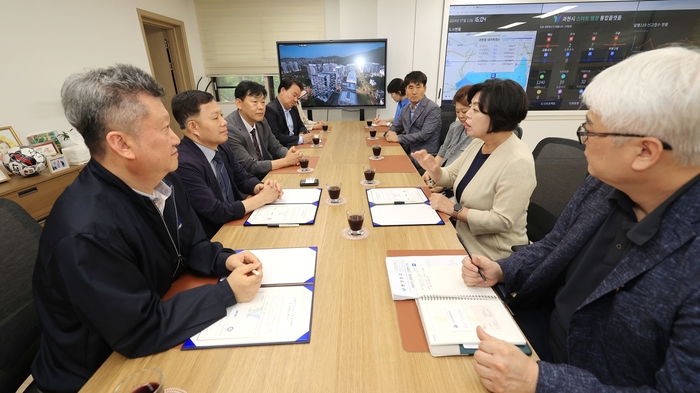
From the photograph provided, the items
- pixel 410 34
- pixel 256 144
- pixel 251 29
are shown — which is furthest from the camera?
pixel 251 29

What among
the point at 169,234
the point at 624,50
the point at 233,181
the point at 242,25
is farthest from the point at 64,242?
the point at 624,50

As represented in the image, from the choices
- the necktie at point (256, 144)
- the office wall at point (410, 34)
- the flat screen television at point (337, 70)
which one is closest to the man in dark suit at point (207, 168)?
the necktie at point (256, 144)

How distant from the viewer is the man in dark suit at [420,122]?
355 cm

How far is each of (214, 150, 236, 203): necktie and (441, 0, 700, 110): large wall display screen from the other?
161 inches

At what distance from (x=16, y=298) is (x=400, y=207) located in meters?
1.52

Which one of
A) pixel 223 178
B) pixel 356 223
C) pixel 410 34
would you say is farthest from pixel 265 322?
pixel 410 34

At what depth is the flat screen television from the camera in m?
5.14

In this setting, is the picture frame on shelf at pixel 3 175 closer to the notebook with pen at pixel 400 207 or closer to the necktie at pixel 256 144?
the necktie at pixel 256 144

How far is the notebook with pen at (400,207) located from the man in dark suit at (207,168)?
57cm

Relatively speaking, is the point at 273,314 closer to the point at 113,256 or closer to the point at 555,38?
the point at 113,256

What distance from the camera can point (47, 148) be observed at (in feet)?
9.19

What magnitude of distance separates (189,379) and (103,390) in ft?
0.65

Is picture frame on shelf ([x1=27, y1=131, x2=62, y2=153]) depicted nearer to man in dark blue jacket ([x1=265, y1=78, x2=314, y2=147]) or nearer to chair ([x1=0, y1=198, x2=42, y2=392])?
man in dark blue jacket ([x1=265, y1=78, x2=314, y2=147])

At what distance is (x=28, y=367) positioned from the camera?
1.06 m
